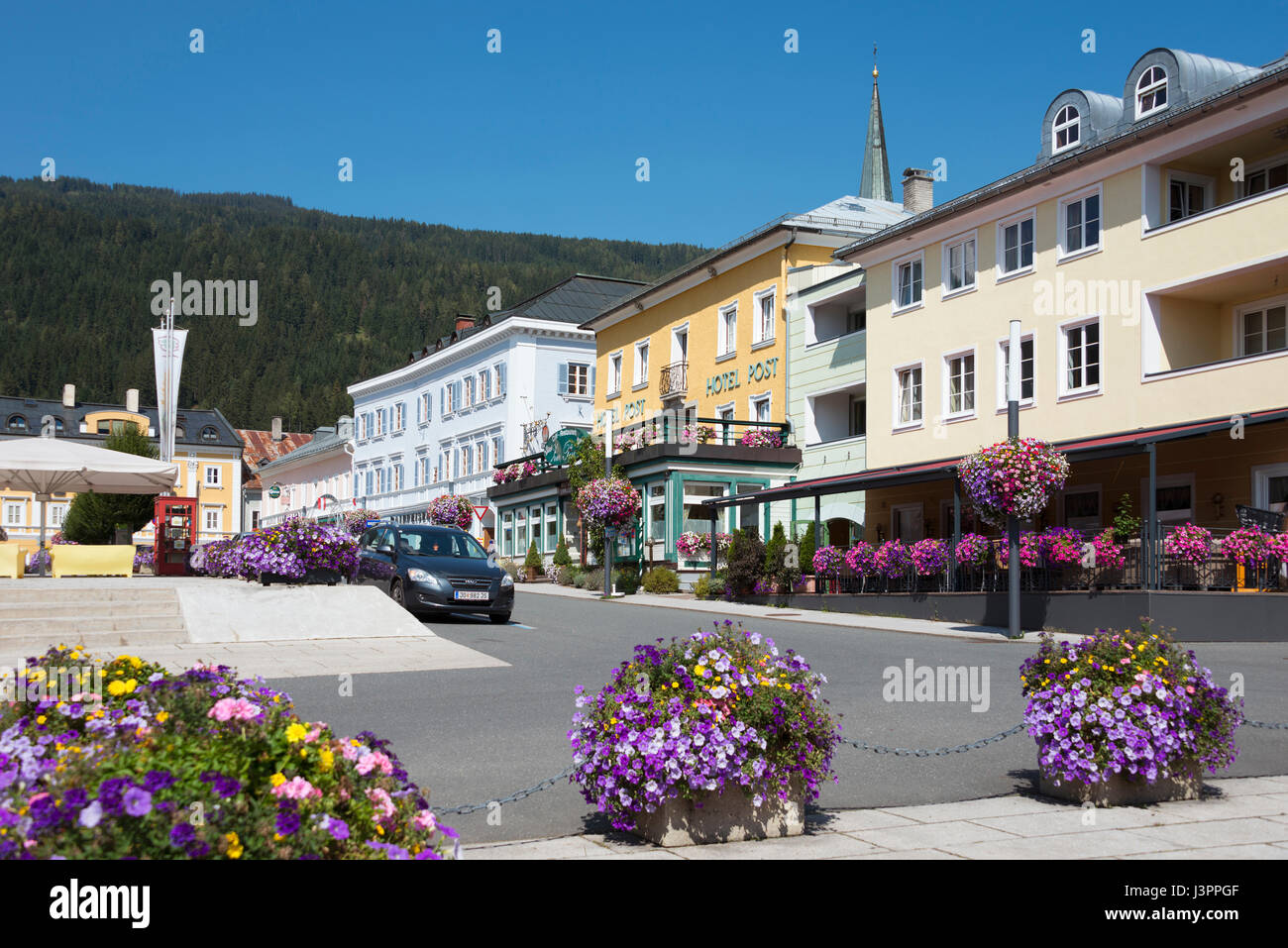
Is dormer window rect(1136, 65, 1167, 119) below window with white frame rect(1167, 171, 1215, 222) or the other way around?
the other way around

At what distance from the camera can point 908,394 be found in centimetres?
3042

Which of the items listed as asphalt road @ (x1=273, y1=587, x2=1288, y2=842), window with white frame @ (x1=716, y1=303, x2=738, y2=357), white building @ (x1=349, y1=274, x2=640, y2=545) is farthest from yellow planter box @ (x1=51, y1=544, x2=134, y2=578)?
white building @ (x1=349, y1=274, x2=640, y2=545)

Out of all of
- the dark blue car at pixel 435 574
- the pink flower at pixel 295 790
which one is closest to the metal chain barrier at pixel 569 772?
the pink flower at pixel 295 790

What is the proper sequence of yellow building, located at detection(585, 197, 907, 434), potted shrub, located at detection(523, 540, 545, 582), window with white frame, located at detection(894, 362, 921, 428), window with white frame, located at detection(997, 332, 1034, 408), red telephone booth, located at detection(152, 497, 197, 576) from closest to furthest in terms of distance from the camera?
window with white frame, located at detection(997, 332, 1034, 408), red telephone booth, located at detection(152, 497, 197, 576), window with white frame, located at detection(894, 362, 921, 428), yellow building, located at detection(585, 197, 907, 434), potted shrub, located at detection(523, 540, 545, 582)

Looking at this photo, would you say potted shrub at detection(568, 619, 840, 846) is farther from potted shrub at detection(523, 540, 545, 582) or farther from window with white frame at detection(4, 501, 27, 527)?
window with white frame at detection(4, 501, 27, 527)

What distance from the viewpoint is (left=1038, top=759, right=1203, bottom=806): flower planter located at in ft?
23.3

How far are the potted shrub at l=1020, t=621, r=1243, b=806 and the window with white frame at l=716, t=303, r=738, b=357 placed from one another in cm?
3197

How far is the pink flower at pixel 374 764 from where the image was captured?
381cm

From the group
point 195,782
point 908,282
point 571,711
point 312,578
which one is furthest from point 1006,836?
point 908,282

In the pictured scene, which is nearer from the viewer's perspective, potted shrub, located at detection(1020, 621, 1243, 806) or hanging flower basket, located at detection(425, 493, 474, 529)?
potted shrub, located at detection(1020, 621, 1243, 806)

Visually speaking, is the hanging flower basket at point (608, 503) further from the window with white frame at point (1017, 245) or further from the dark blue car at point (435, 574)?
the window with white frame at point (1017, 245)
